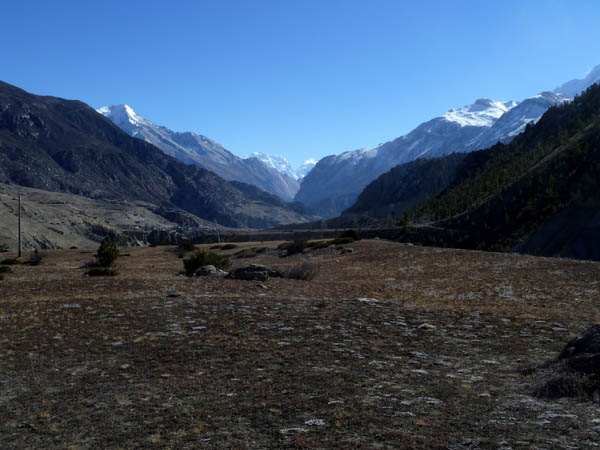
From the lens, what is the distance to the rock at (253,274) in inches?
763

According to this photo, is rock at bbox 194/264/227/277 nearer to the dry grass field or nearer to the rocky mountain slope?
the dry grass field

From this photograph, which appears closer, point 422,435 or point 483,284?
point 422,435

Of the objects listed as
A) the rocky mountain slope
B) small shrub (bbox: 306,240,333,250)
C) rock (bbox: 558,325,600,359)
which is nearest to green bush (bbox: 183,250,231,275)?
small shrub (bbox: 306,240,333,250)

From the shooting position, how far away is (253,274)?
19531mm

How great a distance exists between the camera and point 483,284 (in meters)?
18.1

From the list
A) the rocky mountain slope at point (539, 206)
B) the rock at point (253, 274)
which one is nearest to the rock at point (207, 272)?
the rock at point (253, 274)

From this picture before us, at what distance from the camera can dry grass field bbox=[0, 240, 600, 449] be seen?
5840 mm

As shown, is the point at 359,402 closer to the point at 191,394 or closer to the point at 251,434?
the point at 251,434

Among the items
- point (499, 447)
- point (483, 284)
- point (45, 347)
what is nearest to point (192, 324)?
point (45, 347)

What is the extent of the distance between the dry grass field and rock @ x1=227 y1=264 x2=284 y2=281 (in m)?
1.73

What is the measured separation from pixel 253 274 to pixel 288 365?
11.1 m

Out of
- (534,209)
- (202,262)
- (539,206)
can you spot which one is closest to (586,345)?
(202,262)

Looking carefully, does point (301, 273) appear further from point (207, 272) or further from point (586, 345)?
point (586, 345)

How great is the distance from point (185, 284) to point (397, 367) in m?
11.6
